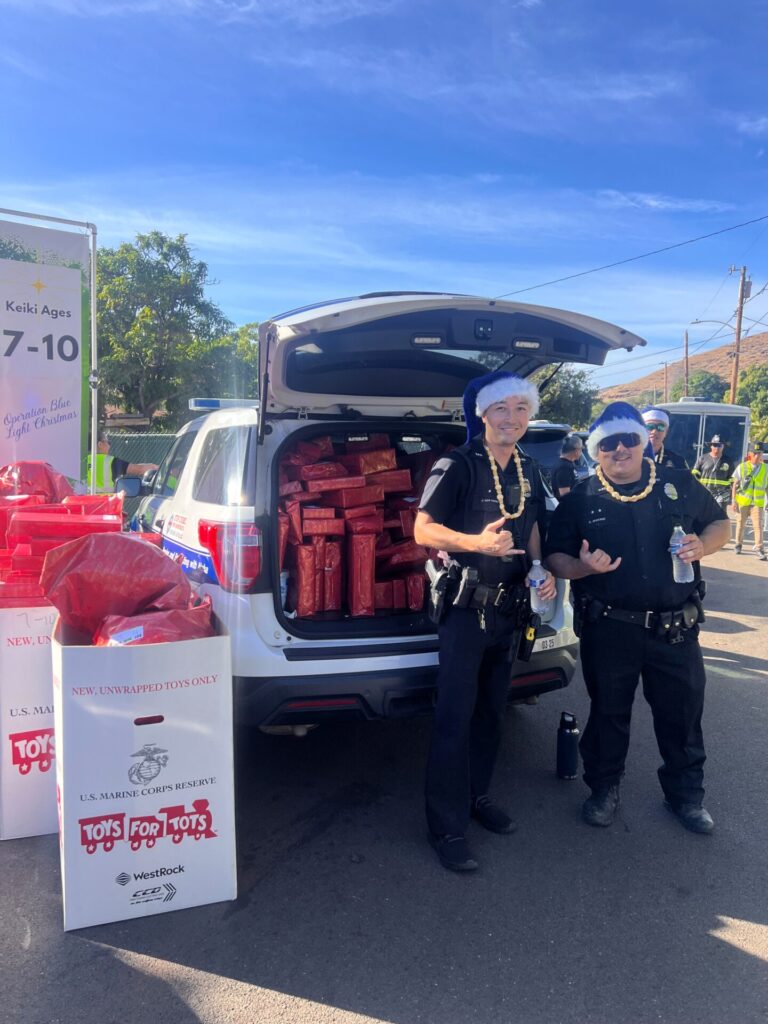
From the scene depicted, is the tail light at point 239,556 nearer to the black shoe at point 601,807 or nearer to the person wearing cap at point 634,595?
the person wearing cap at point 634,595

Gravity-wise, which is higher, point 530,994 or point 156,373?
point 156,373

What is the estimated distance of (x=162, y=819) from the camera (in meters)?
2.46

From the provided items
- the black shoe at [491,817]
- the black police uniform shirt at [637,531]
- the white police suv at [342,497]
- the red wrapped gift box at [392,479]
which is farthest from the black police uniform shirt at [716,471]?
the black shoe at [491,817]

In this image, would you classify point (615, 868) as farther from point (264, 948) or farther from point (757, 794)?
point (264, 948)

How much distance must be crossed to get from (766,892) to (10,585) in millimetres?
3188

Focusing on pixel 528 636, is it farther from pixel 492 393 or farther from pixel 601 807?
pixel 492 393

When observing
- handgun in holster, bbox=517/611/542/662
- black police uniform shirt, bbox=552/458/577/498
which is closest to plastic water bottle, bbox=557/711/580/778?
handgun in holster, bbox=517/611/542/662

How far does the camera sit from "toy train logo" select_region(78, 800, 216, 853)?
7.80 feet

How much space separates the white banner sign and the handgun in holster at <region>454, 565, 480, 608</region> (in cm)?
399

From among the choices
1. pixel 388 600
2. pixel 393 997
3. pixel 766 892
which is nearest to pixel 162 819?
pixel 393 997

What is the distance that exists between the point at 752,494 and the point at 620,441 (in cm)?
943

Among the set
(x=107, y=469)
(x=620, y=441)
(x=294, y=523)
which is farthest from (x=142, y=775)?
(x=107, y=469)

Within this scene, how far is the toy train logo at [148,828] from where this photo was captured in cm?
238

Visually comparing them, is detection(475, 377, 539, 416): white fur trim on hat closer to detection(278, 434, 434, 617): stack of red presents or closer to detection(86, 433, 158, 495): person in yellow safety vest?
detection(278, 434, 434, 617): stack of red presents
